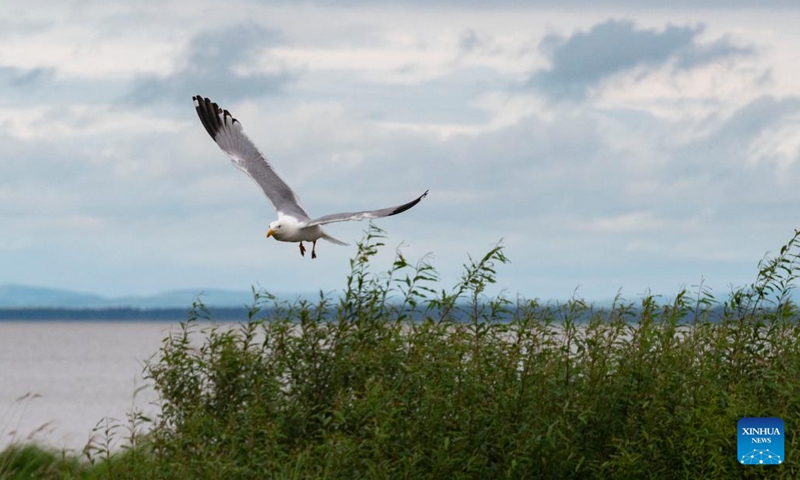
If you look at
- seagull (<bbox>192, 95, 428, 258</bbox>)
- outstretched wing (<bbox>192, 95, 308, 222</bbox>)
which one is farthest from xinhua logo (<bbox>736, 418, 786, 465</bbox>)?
outstretched wing (<bbox>192, 95, 308, 222</bbox>)

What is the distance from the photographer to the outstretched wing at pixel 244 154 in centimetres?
1545

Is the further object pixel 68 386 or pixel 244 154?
pixel 68 386

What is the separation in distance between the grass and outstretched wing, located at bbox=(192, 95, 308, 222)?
6.59ft

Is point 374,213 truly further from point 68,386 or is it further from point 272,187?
point 68,386

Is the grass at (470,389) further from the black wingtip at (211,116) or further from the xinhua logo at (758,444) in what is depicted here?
the black wingtip at (211,116)

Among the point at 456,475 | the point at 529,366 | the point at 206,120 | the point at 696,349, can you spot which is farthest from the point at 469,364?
the point at 206,120

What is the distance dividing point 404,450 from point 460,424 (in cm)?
57

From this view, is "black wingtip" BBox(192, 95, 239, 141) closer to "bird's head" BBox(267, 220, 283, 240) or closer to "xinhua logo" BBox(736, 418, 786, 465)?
"bird's head" BBox(267, 220, 283, 240)

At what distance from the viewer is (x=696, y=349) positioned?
42.9 ft

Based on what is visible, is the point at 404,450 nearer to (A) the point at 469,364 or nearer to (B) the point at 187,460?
(A) the point at 469,364

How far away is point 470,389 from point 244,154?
245 inches

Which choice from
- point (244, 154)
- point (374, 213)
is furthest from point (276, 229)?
point (244, 154)

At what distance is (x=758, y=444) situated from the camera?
11.3 metres

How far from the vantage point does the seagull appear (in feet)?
41.9
